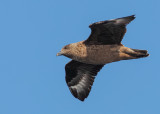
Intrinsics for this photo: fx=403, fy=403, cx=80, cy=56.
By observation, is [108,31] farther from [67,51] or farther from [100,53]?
[67,51]

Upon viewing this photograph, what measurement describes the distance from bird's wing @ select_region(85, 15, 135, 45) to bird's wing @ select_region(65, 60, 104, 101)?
150 cm

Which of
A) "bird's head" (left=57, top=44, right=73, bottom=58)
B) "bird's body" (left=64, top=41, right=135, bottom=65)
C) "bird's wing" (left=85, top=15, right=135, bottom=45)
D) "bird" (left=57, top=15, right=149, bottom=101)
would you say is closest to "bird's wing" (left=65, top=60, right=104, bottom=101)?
"bird" (left=57, top=15, right=149, bottom=101)

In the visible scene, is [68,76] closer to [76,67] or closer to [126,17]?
[76,67]

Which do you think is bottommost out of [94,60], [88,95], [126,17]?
[88,95]

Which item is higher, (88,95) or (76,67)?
(76,67)

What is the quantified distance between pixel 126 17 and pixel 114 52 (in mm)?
1365

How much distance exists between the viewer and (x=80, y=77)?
44.2ft

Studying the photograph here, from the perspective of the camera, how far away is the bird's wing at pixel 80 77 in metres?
13.2

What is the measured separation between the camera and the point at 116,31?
38.1 ft

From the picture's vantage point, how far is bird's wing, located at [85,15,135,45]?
11.2m

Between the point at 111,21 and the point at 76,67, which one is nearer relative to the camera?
the point at 111,21

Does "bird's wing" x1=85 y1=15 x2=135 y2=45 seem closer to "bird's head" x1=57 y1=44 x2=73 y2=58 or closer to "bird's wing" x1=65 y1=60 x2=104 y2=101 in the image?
"bird's head" x1=57 y1=44 x2=73 y2=58

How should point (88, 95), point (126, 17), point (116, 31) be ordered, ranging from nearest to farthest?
point (126, 17)
point (116, 31)
point (88, 95)

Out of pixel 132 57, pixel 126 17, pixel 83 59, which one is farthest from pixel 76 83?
pixel 126 17
